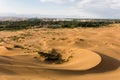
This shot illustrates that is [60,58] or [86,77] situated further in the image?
[60,58]

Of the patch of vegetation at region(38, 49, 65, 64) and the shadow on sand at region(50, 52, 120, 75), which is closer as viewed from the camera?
the shadow on sand at region(50, 52, 120, 75)

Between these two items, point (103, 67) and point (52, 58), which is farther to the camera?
point (52, 58)

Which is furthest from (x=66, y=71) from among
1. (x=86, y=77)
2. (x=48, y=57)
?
(x=48, y=57)

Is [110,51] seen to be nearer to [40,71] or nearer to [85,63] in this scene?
[85,63]

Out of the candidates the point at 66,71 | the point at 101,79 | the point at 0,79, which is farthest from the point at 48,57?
the point at 0,79

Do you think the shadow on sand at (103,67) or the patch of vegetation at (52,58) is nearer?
the shadow on sand at (103,67)

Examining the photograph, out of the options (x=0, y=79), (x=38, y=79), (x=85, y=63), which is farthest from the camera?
(x=85, y=63)

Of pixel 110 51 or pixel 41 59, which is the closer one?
pixel 41 59

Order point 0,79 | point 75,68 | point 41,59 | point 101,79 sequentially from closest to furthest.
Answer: point 0,79, point 101,79, point 75,68, point 41,59

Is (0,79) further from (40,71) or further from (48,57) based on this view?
(48,57)
